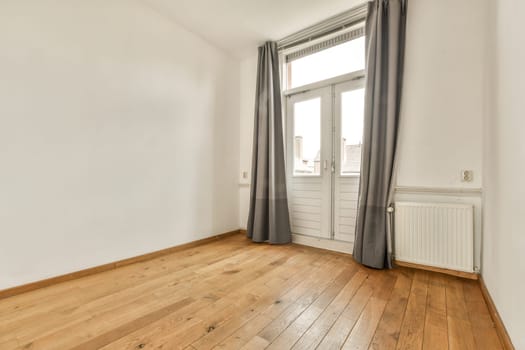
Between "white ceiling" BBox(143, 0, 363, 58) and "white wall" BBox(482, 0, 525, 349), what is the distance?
161 centimetres

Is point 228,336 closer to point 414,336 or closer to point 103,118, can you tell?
point 414,336

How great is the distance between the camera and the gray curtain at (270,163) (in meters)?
3.18

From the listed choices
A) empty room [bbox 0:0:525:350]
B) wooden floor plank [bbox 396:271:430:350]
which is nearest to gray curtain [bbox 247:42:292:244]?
empty room [bbox 0:0:525:350]

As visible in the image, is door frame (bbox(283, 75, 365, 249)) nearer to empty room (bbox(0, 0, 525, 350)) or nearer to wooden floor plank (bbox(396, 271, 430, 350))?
empty room (bbox(0, 0, 525, 350))

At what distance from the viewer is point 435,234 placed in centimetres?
216

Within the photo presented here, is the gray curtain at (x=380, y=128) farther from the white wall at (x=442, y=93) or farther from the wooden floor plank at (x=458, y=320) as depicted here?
the wooden floor plank at (x=458, y=320)

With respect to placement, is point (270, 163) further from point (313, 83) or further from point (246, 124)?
point (313, 83)

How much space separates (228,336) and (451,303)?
1584 millimetres

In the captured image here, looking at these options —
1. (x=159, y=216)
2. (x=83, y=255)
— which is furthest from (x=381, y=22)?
(x=83, y=255)

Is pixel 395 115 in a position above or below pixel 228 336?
above

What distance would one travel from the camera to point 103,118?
227 cm

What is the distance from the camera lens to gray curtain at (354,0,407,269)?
233 cm

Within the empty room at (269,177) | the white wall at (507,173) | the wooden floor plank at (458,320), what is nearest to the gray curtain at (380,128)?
the empty room at (269,177)

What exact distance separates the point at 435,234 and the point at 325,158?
4.50ft
